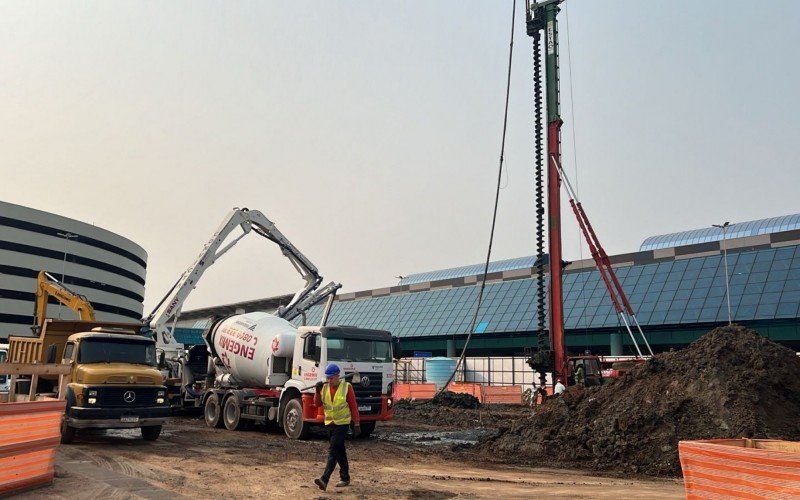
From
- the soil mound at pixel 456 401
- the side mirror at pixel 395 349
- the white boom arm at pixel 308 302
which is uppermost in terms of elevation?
the white boom arm at pixel 308 302

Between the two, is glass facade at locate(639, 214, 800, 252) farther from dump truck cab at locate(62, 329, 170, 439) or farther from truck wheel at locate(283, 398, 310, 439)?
dump truck cab at locate(62, 329, 170, 439)

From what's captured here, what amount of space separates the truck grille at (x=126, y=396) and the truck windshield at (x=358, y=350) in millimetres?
4599

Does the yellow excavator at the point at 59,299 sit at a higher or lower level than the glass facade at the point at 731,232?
lower

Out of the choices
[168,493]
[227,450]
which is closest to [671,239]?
[227,450]

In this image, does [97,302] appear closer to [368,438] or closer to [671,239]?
[671,239]

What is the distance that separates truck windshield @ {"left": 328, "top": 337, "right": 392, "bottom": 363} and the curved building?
221ft

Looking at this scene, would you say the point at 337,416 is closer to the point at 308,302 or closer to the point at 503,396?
the point at 308,302

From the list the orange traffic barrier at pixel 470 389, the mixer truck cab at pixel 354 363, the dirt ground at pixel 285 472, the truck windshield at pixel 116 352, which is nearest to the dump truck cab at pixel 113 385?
the truck windshield at pixel 116 352

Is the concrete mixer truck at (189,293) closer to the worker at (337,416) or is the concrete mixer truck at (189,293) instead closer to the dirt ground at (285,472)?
the dirt ground at (285,472)

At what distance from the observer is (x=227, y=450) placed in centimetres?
1523

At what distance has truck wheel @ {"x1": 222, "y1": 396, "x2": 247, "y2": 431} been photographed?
19766 mm

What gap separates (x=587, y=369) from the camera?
26422 millimetres

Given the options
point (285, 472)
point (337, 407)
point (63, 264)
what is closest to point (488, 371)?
point (285, 472)

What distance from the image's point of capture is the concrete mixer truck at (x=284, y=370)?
57.5ft
